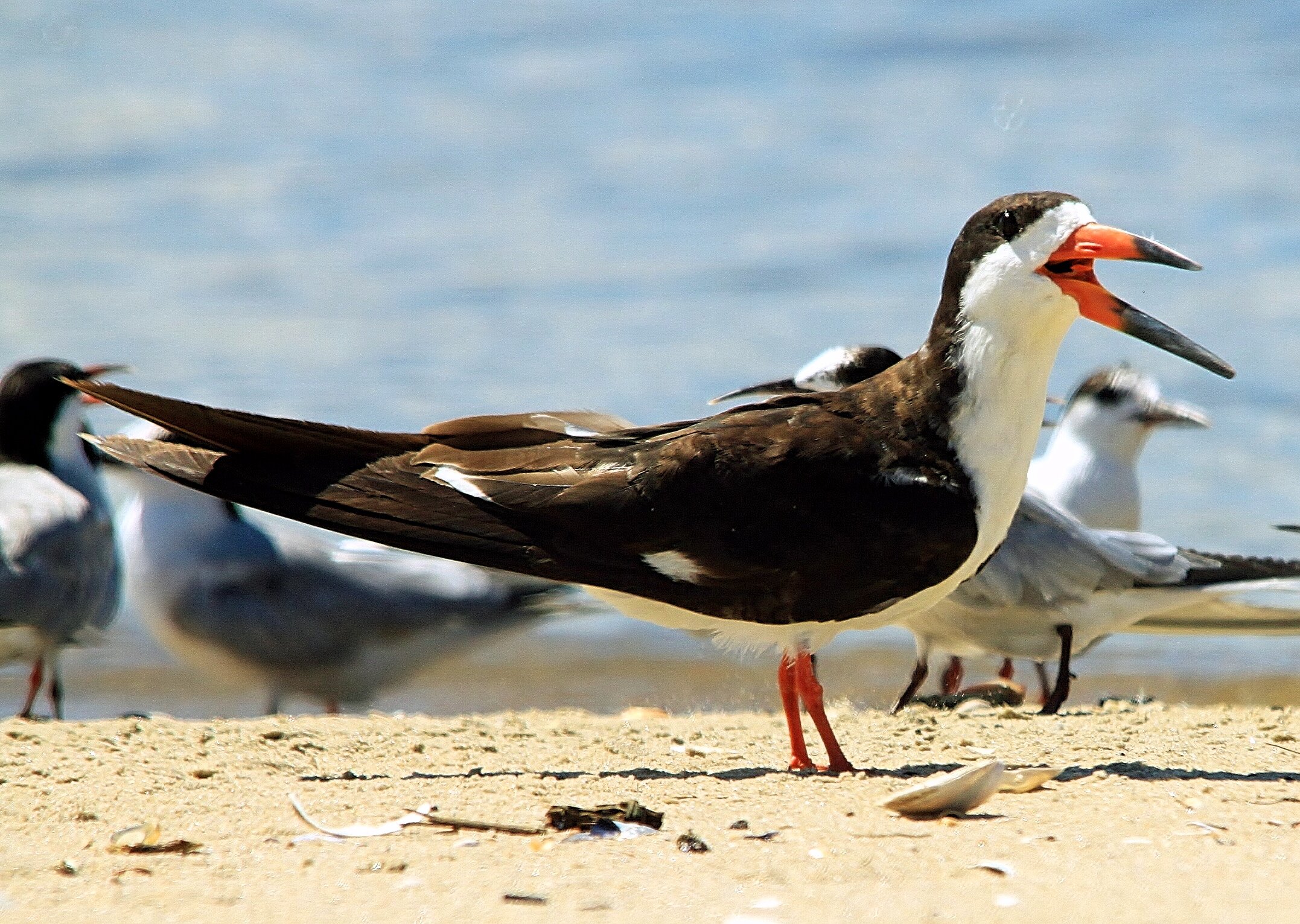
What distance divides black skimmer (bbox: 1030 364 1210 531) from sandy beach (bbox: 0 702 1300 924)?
8.90 ft

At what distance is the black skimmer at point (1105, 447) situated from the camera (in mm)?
7832

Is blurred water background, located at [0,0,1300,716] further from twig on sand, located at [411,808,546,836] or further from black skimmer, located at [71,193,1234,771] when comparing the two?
twig on sand, located at [411,808,546,836]

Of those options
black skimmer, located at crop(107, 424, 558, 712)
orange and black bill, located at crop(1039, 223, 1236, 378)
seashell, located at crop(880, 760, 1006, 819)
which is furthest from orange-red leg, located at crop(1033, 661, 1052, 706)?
seashell, located at crop(880, 760, 1006, 819)

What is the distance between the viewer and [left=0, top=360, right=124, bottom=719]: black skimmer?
254 inches

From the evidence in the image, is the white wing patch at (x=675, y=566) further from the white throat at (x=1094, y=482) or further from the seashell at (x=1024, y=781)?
the white throat at (x=1094, y=482)

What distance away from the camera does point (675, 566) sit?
13.6 feet

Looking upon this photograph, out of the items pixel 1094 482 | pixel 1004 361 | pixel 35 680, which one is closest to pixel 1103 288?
pixel 1004 361

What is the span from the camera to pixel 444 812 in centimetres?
368

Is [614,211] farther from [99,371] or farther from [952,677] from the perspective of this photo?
[952,677]

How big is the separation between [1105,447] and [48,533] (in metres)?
4.60

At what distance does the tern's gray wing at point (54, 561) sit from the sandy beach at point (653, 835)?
1.57 m

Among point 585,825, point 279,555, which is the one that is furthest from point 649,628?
point 585,825

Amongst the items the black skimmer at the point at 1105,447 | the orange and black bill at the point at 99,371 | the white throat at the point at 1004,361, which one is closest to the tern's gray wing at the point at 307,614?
the orange and black bill at the point at 99,371

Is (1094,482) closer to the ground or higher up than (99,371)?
closer to the ground
